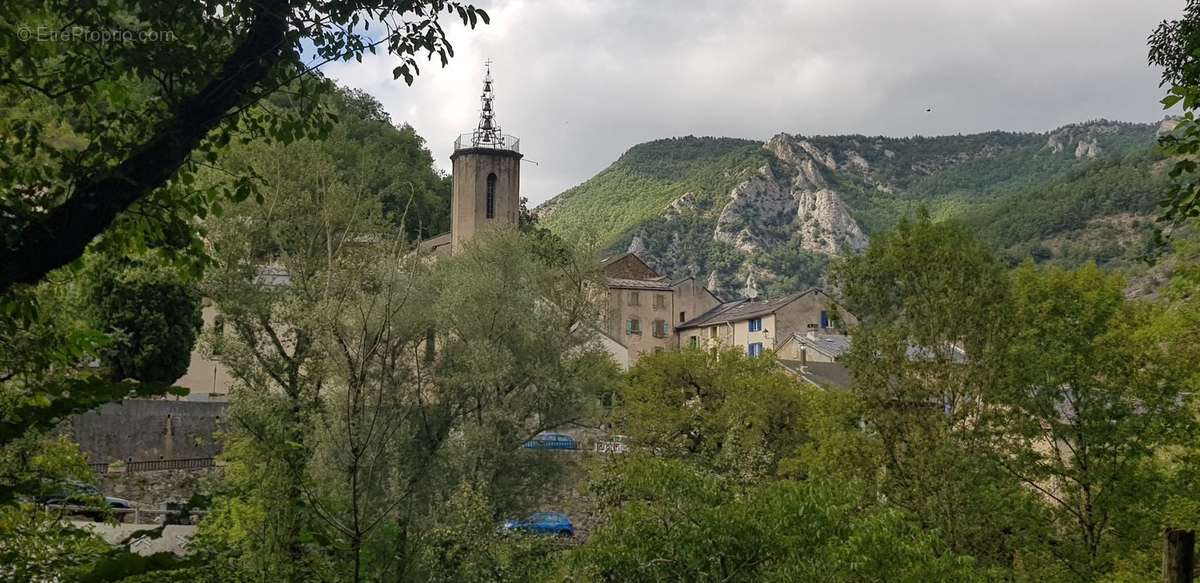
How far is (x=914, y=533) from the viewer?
16.5 metres

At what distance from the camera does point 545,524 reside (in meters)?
31.7

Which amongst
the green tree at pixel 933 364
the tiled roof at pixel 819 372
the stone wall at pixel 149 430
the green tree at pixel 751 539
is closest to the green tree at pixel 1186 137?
the green tree at pixel 751 539

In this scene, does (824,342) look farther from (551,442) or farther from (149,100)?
(149,100)

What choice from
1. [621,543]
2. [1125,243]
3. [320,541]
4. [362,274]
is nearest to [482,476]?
[362,274]

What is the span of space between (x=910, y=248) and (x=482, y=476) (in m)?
11.7

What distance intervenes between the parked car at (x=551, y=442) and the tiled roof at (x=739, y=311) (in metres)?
33.3

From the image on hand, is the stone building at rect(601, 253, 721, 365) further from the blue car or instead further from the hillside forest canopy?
the blue car

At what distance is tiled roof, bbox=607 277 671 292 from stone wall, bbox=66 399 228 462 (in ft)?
118

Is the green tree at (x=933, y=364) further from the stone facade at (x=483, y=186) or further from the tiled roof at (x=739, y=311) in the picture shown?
the tiled roof at (x=739, y=311)

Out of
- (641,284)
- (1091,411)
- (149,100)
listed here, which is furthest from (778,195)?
(149,100)

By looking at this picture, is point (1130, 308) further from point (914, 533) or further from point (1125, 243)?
point (1125, 243)

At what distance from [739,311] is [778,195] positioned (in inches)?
4239

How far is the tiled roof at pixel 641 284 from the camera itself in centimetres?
6988

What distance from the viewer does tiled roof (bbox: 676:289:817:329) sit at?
216 feet
